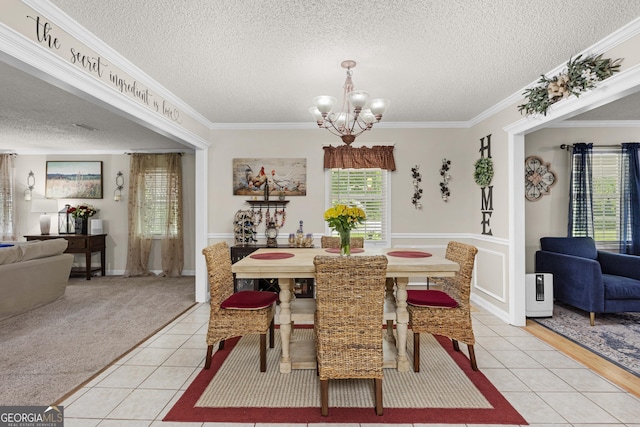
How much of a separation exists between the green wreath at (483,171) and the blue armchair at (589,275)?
123 cm

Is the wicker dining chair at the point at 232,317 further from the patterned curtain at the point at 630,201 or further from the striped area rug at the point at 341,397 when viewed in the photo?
the patterned curtain at the point at 630,201

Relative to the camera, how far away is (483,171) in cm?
429

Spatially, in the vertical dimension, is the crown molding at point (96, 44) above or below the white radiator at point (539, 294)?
above

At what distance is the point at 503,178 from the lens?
3.94 metres

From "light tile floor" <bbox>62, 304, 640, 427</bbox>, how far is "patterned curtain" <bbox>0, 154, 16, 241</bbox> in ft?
18.3

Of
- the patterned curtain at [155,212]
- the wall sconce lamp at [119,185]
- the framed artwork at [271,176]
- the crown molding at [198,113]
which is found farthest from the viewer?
the wall sconce lamp at [119,185]

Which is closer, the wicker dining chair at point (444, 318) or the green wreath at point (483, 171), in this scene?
the wicker dining chair at point (444, 318)

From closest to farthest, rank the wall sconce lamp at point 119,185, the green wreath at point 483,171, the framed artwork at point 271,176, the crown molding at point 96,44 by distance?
the crown molding at point 96,44 < the green wreath at point 483,171 < the framed artwork at point 271,176 < the wall sconce lamp at point 119,185

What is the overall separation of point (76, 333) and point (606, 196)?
701 centimetres

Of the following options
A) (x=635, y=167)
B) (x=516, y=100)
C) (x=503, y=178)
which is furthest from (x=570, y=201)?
(x=516, y=100)

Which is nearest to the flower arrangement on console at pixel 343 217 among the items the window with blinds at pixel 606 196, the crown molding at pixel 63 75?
the crown molding at pixel 63 75

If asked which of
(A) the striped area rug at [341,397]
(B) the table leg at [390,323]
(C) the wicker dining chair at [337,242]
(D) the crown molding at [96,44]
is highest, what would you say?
(D) the crown molding at [96,44]

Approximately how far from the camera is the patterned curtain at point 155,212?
6.30 metres

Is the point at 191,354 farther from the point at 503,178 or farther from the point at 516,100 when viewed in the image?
the point at 516,100
